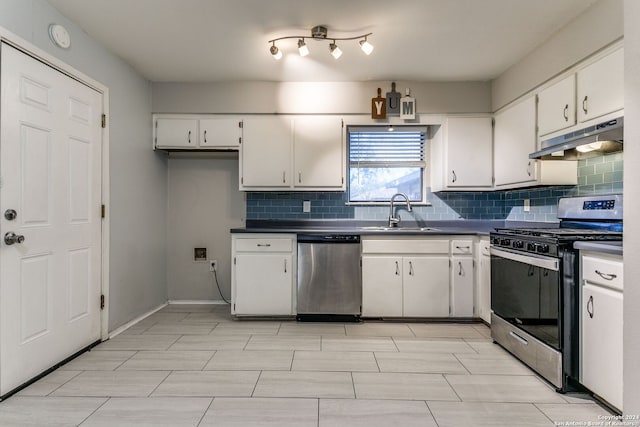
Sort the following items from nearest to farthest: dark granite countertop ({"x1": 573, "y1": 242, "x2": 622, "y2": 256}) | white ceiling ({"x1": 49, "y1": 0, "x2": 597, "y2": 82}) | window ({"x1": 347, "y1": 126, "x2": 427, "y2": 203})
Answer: dark granite countertop ({"x1": 573, "y1": 242, "x2": 622, "y2": 256})
white ceiling ({"x1": 49, "y1": 0, "x2": 597, "y2": 82})
window ({"x1": 347, "y1": 126, "x2": 427, "y2": 203})

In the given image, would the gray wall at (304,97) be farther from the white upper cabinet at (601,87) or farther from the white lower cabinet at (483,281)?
the white lower cabinet at (483,281)

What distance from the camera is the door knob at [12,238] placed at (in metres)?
1.96

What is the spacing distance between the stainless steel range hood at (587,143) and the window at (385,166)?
1404 mm

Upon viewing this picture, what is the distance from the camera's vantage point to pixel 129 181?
3.23 metres

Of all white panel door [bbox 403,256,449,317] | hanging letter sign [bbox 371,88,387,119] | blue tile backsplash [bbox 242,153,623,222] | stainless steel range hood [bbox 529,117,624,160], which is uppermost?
hanging letter sign [bbox 371,88,387,119]

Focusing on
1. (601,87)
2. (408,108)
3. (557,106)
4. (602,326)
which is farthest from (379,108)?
(602,326)

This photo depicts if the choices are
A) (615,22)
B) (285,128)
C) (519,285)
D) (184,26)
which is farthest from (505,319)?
(184,26)

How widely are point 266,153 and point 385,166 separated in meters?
1.27

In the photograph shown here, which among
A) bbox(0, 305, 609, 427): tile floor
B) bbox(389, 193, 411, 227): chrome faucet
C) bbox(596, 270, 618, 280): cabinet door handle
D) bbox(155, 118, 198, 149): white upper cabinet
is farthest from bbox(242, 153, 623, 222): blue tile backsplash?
bbox(596, 270, 618, 280): cabinet door handle

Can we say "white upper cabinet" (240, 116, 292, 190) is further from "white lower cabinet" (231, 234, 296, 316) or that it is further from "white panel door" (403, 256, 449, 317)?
"white panel door" (403, 256, 449, 317)

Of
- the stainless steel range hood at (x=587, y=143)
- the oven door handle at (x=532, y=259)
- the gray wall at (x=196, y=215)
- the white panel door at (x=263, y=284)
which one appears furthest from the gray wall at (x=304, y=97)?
the oven door handle at (x=532, y=259)

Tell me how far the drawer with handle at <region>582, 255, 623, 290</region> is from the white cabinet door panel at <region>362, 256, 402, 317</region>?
159 cm

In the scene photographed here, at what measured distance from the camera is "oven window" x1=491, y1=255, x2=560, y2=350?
2062 mm

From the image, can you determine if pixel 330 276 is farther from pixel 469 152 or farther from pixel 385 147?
pixel 469 152
